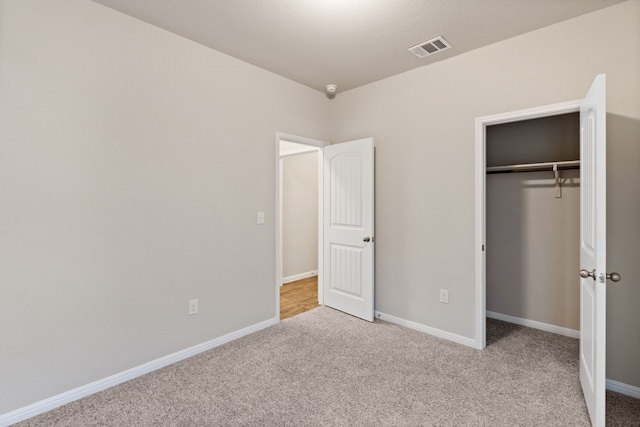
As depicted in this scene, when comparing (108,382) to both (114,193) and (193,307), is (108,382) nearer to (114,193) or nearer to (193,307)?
(193,307)

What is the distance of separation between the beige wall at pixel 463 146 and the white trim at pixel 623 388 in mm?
31

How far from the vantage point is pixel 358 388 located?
7.23 feet

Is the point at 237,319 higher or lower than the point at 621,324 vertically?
lower

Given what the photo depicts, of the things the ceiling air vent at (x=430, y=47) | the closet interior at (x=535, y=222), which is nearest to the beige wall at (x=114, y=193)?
the ceiling air vent at (x=430, y=47)

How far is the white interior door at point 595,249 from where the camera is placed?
164 centimetres

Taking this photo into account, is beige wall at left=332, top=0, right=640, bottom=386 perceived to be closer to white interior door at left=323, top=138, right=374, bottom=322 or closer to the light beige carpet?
white interior door at left=323, top=138, right=374, bottom=322

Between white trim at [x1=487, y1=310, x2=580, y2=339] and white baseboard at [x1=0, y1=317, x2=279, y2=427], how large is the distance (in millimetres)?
2647

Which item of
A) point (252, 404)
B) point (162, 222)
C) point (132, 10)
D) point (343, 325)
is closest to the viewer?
point (252, 404)

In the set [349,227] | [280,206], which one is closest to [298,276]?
[280,206]

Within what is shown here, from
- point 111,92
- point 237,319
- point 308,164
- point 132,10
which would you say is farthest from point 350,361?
point 308,164

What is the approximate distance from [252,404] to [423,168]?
2417 millimetres

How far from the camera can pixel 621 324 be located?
7.07ft

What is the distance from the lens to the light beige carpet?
191 centimetres

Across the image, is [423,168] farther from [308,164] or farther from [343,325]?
[308,164]
